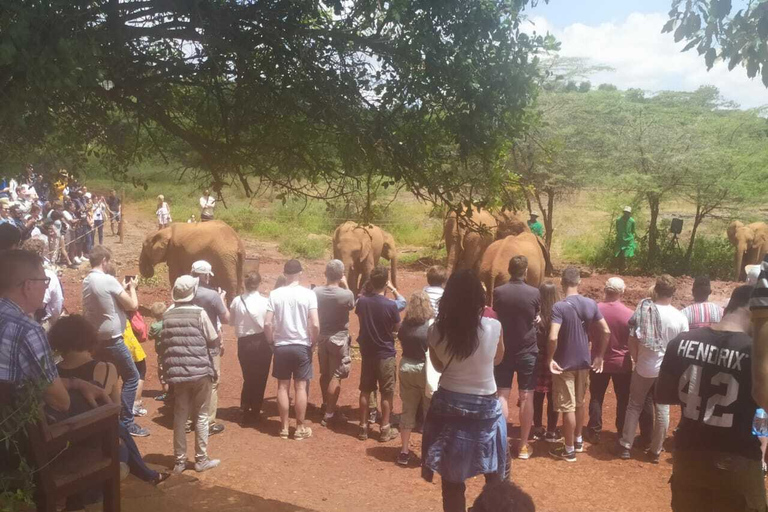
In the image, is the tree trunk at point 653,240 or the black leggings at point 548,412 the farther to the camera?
the tree trunk at point 653,240

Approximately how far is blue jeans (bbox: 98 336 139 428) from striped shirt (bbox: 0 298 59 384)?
3.20 metres

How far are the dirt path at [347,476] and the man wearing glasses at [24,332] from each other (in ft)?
7.40

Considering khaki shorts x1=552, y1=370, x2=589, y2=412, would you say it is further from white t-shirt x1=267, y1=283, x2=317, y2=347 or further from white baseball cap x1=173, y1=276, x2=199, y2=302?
white baseball cap x1=173, y1=276, x2=199, y2=302

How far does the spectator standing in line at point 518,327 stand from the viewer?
6.70m

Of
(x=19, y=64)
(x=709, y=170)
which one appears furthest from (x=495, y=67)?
(x=709, y=170)

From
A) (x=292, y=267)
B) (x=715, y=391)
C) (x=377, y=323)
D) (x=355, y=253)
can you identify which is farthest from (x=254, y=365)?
(x=355, y=253)

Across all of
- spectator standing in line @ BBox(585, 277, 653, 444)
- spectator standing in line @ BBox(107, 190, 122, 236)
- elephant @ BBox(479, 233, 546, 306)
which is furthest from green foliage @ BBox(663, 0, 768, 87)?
spectator standing in line @ BBox(107, 190, 122, 236)

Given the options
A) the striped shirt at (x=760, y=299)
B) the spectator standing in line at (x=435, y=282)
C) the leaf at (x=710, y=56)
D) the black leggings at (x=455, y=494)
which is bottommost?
the black leggings at (x=455, y=494)

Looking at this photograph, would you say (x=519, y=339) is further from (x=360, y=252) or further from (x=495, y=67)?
(x=360, y=252)

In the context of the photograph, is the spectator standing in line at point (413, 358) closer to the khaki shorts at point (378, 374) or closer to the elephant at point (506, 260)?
the khaki shorts at point (378, 374)

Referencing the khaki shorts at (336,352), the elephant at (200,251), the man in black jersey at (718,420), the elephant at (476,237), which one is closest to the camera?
the man in black jersey at (718,420)

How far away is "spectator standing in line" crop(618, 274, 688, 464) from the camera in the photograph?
6777 mm

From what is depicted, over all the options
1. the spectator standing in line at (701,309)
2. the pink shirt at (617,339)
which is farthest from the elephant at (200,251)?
the spectator standing in line at (701,309)

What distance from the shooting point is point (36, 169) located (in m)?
6.36
